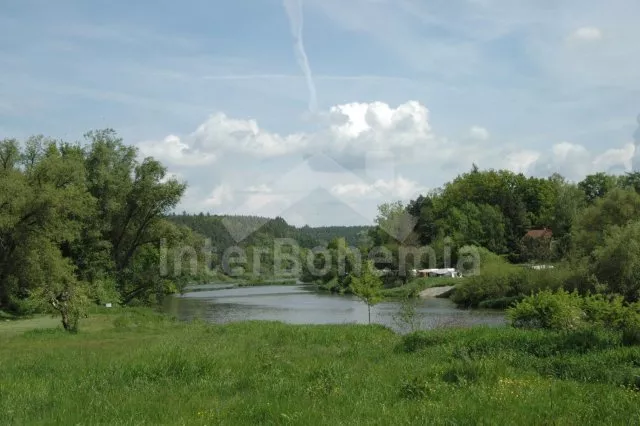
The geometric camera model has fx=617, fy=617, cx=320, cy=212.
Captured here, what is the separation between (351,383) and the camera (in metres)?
12.0

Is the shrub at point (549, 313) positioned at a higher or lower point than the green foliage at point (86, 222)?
lower

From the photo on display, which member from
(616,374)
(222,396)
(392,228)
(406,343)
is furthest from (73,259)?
(392,228)

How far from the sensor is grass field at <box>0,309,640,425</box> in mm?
9047

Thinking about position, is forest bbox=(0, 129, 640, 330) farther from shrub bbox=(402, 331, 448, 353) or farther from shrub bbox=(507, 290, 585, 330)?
shrub bbox=(507, 290, 585, 330)

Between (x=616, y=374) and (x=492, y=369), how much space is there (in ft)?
7.30

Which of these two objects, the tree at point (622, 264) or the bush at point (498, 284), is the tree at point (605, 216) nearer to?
the bush at point (498, 284)

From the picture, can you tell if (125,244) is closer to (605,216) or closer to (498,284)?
(498,284)

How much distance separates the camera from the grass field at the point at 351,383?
9047 millimetres

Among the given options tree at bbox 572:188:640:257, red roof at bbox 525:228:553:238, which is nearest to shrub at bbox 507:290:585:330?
tree at bbox 572:188:640:257

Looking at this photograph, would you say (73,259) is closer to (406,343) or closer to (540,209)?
(406,343)

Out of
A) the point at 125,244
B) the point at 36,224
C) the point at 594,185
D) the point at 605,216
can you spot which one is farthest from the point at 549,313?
the point at 594,185

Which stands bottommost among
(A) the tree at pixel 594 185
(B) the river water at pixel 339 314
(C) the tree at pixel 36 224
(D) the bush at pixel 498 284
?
(B) the river water at pixel 339 314

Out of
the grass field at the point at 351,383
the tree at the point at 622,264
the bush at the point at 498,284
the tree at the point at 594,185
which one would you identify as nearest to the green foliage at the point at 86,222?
the grass field at the point at 351,383

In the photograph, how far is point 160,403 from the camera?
33.8ft
